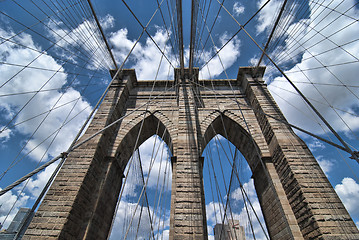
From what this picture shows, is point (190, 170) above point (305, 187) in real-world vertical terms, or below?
above

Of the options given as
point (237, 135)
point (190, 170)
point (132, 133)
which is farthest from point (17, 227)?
point (237, 135)

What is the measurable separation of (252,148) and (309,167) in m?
2.29

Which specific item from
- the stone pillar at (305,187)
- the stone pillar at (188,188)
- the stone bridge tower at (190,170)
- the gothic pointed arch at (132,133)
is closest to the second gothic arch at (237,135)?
the stone bridge tower at (190,170)

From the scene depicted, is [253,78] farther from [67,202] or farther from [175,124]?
[67,202]

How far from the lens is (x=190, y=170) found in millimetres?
5652

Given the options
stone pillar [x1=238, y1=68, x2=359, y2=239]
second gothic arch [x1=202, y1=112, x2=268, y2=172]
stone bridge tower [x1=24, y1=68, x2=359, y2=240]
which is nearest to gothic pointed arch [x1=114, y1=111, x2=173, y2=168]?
stone bridge tower [x1=24, y1=68, x2=359, y2=240]

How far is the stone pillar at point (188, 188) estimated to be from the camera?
14.8ft

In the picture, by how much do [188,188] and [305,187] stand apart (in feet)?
10.7

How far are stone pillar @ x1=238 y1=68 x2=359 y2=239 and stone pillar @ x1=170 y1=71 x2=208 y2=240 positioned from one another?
8.40ft

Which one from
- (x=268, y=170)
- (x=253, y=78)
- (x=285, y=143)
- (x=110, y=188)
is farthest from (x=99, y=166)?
(x=253, y=78)

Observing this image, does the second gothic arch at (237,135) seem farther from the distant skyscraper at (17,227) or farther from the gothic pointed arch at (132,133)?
the distant skyscraper at (17,227)

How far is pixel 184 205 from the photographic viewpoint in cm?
494

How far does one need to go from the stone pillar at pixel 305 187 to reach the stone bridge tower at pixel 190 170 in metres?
0.02

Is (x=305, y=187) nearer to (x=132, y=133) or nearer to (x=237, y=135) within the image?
(x=237, y=135)
